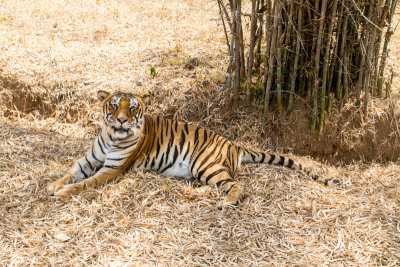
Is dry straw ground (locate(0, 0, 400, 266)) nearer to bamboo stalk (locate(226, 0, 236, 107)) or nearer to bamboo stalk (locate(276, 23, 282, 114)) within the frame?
bamboo stalk (locate(226, 0, 236, 107))

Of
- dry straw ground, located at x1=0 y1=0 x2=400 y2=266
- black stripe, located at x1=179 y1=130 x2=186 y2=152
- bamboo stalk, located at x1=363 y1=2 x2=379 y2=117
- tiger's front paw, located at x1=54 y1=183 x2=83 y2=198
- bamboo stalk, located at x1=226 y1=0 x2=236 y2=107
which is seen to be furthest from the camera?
bamboo stalk, located at x1=226 y1=0 x2=236 y2=107

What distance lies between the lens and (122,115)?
11.1 ft

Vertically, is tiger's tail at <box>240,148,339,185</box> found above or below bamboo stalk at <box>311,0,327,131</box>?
below

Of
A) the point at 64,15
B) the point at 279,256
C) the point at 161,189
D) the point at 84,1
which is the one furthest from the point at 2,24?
the point at 279,256

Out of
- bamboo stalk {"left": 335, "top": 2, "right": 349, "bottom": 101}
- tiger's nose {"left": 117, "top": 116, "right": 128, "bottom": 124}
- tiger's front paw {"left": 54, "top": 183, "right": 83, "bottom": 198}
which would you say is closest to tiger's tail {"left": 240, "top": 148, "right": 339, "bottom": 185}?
bamboo stalk {"left": 335, "top": 2, "right": 349, "bottom": 101}

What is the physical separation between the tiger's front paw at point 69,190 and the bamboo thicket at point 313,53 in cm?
216

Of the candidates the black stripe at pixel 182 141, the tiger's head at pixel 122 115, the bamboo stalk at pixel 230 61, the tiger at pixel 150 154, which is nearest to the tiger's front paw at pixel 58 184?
the tiger at pixel 150 154

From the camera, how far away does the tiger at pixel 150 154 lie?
3.42m

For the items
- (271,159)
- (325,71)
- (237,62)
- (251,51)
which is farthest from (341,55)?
(271,159)

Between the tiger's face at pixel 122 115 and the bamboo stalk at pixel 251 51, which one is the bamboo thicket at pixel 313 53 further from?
the tiger's face at pixel 122 115

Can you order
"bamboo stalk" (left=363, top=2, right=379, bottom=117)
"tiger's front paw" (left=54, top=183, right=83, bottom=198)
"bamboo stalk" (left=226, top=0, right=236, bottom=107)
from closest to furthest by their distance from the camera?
"tiger's front paw" (left=54, top=183, right=83, bottom=198) < "bamboo stalk" (left=363, top=2, right=379, bottom=117) < "bamboo stalk" (left=226, top=0, right=236, bottom=107)

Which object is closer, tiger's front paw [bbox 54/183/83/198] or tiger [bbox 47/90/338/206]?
tiger's front paw [bbox 54/183/83/198]

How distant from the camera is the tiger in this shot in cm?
342

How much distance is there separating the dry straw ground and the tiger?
126mm
